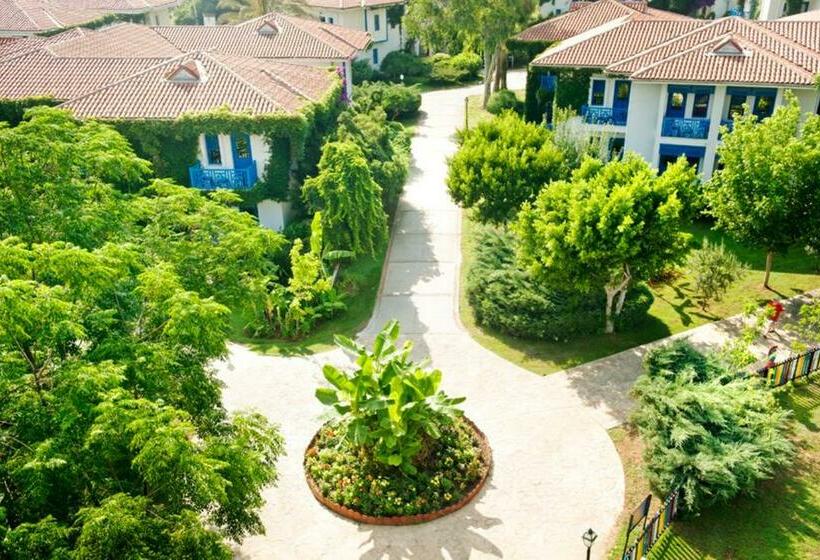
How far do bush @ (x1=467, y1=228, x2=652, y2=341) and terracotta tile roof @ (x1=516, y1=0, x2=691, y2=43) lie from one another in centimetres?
2805

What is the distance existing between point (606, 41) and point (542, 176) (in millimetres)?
15541

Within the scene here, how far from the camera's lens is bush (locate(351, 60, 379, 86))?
193 feet

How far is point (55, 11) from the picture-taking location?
58.1 metres

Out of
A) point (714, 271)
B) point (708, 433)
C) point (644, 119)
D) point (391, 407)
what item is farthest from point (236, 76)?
point (708, 433)

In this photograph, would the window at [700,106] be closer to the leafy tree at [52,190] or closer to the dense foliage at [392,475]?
the dense foliage at [392,475]

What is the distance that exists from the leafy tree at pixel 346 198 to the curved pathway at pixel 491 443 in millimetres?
2435

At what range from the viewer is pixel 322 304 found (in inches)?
1046

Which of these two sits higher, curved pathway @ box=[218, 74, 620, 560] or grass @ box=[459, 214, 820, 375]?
grass @ box=[459, 214, 820, 375]

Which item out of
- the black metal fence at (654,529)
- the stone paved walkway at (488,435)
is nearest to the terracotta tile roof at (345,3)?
the stone paved walkway at (488,435)

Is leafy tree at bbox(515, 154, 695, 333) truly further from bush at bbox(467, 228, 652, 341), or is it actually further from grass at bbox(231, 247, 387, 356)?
grass at bbox(231, 247, 387, 356)

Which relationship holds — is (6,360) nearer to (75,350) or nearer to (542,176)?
(75,350)

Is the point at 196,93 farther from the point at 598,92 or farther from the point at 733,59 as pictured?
the point at 733,59

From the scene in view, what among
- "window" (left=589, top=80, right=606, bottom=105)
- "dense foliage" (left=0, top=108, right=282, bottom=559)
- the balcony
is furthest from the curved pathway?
"window" (left=589, top=80, right=606, bottom=105)

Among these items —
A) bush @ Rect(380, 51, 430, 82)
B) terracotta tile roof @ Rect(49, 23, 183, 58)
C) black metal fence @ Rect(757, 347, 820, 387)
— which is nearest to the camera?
black metal fence @ Rect(757, 347, 820, 387)
